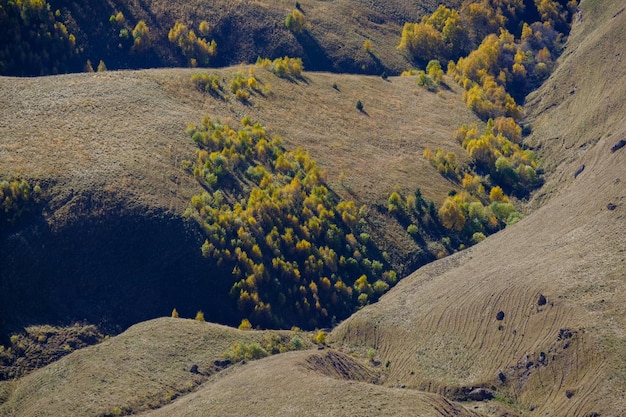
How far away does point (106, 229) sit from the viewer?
394ft

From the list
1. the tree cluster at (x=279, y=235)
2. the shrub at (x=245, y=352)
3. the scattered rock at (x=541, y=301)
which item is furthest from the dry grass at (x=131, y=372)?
the scattered rock at (x=541, y=301)

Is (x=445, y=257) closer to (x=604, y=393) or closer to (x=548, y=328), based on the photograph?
(x=548, y=328)

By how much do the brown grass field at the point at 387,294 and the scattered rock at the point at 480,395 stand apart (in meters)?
0.66

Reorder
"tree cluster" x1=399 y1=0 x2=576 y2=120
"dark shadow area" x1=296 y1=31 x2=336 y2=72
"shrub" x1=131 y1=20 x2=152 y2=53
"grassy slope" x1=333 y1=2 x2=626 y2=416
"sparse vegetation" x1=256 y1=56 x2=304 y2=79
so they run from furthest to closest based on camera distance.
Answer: "dark shadow area" x1=296 y1=31 x2=336 y2=72, "tree cluster" x1=399 y1=0 x2=576 y2=120, "shrub" x1=131 y1=20 x2=152 y2=53, "sparse vegetation" x1=256 y1=56 x2=304 y2=79, "grassy slope" x1=333 y1=2 x2=626 y2=416

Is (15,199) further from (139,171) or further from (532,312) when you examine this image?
(532,312)

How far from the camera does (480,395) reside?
10138 cm

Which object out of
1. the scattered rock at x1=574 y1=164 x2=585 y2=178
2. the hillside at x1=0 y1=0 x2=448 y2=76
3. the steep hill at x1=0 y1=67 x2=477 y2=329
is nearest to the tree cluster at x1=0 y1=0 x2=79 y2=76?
the hillside at x1=0 y1=0 x2=448 y2=76

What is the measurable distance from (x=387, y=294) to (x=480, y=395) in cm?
2957

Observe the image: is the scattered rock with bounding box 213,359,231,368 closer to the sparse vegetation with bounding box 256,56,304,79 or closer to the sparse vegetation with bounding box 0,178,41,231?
the sparse vegetation with bounding box 0,178,41,231

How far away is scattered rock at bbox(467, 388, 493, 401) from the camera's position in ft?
332

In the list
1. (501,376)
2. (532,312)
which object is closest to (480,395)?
(501,376)

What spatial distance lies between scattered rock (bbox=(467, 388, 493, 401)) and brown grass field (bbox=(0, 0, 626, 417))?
0.66m

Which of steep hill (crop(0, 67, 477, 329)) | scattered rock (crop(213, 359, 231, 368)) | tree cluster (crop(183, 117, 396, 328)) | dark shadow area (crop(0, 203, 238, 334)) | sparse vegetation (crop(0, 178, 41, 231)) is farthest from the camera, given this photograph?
tree cluster (crop(183, 117, 396, 328))

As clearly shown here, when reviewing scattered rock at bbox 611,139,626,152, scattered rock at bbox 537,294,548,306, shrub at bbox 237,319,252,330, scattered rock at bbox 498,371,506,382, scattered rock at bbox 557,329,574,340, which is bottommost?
scattered rock at bbox 498,371,506,382
